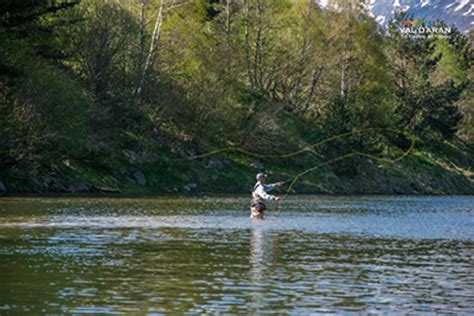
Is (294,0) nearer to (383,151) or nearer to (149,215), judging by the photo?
(383,151)

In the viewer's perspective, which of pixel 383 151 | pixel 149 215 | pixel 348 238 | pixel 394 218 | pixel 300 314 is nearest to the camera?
pixel 300 314

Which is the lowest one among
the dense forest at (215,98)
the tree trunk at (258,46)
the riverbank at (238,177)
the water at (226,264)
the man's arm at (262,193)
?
the water at (226,264)

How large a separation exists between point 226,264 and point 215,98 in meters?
53.8

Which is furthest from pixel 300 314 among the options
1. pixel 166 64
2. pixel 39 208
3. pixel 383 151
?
pixel 383 151

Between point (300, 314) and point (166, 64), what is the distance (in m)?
60.6

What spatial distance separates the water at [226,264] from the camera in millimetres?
18297

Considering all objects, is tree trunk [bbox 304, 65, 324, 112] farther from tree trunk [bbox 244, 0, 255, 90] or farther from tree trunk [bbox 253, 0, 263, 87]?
tree trunk [bbox 244, 0, 255, 90]

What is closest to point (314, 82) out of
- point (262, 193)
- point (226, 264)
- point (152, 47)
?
point (152, 47)

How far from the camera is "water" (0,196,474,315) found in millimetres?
18297

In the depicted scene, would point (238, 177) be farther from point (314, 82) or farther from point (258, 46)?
point (314, 82)

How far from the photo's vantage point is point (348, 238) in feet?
108

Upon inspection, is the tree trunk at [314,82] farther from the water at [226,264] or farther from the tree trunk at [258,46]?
the water at [226,264]

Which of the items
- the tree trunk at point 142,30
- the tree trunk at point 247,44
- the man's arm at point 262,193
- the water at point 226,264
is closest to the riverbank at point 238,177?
the tree trunk at point 142,30

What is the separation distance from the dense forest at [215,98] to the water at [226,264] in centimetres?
1400
